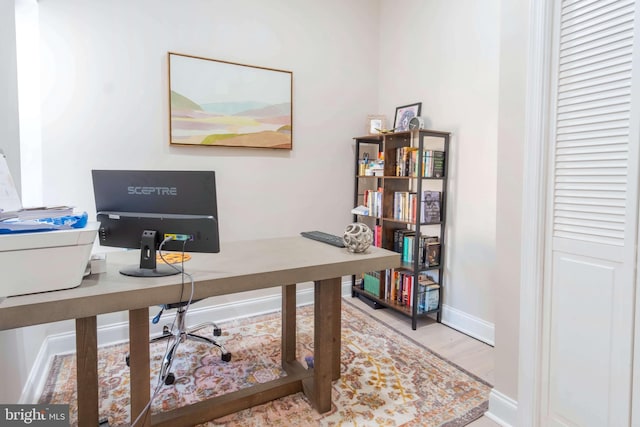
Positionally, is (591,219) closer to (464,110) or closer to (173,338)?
(464,110)

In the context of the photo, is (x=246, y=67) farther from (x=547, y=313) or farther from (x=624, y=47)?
(x=547, y=313)

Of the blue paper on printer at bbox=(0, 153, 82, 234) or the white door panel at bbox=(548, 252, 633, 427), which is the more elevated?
the blue paper on printer at bbox=(0, 153, 82, 234)

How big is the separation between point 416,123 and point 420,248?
1.05 metres

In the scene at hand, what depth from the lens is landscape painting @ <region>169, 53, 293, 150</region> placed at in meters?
2.70

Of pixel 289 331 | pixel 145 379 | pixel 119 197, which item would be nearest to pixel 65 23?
pixel 119 197

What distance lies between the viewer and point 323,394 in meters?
1.83

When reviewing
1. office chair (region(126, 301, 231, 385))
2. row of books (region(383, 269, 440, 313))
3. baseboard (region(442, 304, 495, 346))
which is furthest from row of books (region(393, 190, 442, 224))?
office chair (region(126, 301, 231, 385))

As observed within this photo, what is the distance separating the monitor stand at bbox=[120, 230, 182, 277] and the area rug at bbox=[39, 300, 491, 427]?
2.78ft

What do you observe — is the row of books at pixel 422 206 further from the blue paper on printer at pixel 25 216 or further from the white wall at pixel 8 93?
the white wall at pixel 8 93

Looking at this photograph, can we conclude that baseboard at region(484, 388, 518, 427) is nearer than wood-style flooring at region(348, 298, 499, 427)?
Yes

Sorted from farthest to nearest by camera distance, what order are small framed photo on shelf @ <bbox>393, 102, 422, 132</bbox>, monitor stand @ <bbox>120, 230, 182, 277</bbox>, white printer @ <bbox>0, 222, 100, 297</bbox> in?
small framed photo on shelf @ <bbox>393, 102, 422, 132</bbox> → monitor stand @ <bbox>120, 230, 182, 277</bbox> → white printer @ <bbox>0, 222, 100, 297</bbox>

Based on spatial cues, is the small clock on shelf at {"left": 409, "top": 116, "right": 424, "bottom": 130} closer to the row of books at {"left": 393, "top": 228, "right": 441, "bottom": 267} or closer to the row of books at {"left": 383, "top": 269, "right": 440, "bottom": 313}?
the row of books at {"left": 393, "top": 228, "right": 441, "bottom": 267}

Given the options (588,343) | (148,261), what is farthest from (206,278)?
(588,343)

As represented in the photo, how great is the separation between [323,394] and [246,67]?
2.48 metres
